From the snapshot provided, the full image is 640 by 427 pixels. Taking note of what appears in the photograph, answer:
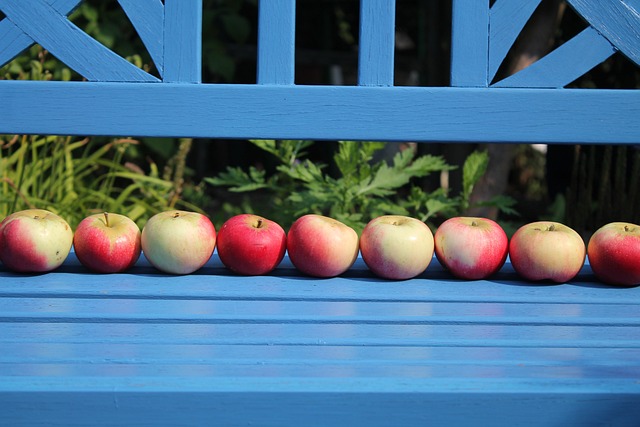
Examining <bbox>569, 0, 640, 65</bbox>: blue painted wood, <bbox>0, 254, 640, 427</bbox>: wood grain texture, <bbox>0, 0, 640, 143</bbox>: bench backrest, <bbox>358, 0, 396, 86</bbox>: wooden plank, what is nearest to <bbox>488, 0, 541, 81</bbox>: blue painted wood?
<bbox>0, 0, 640, 143</bbox>: bench backrest

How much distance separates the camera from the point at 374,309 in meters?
1.80

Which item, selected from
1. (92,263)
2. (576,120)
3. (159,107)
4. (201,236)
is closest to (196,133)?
(159,107)

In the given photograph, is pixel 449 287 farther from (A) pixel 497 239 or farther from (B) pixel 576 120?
(B) pixel 576 120

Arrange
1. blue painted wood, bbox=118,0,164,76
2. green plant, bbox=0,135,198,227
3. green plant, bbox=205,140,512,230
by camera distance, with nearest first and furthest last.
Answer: blue painted wood, bbox=118,0,164,76 → green plant, bbox=205,140,512,230 → green plant, bbox=0,135,198,227

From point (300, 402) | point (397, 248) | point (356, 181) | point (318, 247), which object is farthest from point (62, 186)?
point (300, 402)

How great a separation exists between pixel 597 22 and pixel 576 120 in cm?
25

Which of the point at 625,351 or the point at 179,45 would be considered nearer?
the point at 625,351

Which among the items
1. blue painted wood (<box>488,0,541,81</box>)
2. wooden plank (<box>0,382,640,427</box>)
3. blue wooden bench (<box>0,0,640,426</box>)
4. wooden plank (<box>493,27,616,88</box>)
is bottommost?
wooden plank (<box>0,382,640,427</box>)

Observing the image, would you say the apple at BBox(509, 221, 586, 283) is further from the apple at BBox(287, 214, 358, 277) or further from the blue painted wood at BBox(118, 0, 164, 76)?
the blue painted wood at BBox(118, 0, 164, 76)

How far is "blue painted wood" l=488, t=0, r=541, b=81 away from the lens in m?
2.15

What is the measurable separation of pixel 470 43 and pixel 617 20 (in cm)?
37

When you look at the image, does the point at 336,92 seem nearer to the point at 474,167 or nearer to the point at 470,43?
the point at 470,43

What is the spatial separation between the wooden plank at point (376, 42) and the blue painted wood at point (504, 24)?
0.83 feet

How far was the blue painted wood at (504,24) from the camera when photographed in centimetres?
215
